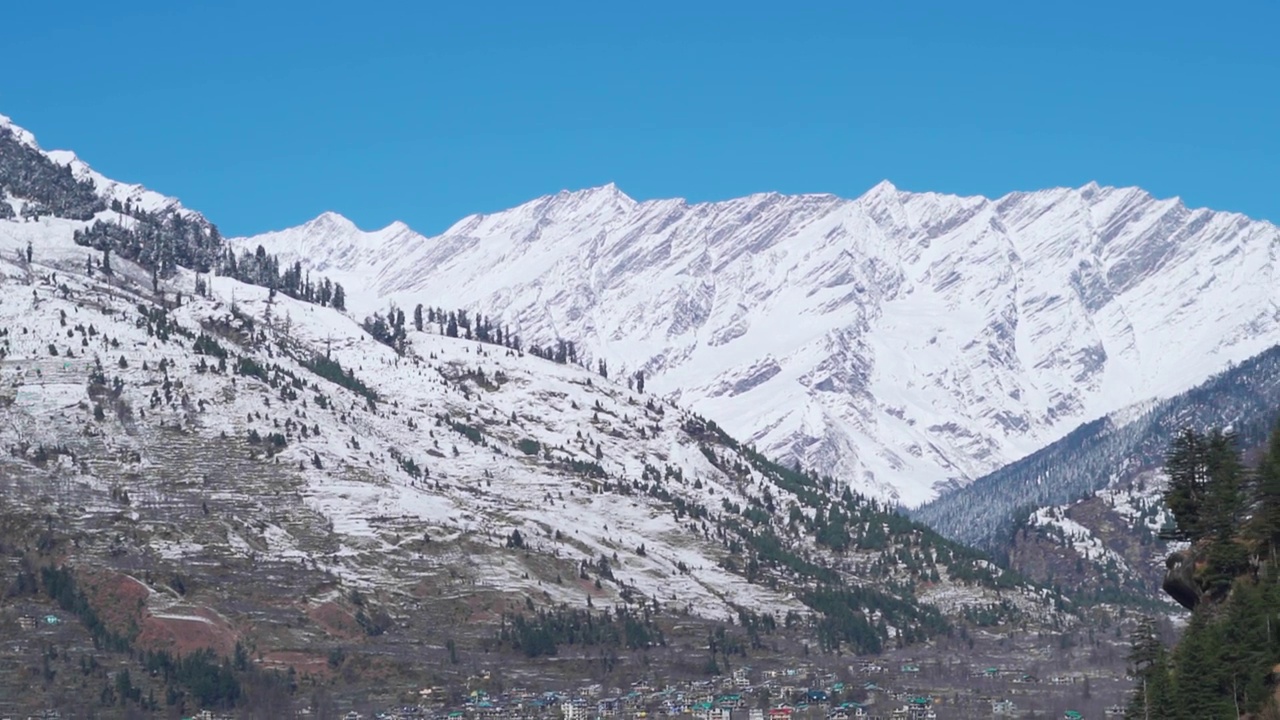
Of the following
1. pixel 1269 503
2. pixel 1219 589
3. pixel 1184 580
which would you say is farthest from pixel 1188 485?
pixel 1269 503

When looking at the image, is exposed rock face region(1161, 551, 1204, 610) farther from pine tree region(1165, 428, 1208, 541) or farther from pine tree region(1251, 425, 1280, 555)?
pine tree region(1251, 425, 1280, 555)

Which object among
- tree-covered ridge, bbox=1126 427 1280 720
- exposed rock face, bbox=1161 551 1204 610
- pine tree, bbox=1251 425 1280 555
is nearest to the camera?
tree-covered ridge, bbox=1126 427 1280 720

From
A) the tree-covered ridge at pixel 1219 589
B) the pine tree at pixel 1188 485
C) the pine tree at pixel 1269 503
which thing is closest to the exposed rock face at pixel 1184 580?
the tree-covered ridge at pixel 1219 589

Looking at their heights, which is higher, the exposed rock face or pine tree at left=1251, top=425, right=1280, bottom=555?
pine tree at left=1251, top=425, right=1280, bottom=555

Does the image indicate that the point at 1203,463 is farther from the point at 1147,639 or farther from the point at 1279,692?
the point at 1279,692

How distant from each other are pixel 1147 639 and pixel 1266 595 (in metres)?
25.0

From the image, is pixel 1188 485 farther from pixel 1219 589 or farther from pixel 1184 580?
pixel 1219 589

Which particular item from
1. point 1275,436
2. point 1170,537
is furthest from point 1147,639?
point 1275,436

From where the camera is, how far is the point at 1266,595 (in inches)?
5394

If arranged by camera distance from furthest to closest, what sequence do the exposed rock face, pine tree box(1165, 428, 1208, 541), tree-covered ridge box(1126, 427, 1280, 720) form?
pine tree box(1165, 428, 1208, 541) < the exposed rock face < tree-covered ridge box(1126, 427, 1280, 720)

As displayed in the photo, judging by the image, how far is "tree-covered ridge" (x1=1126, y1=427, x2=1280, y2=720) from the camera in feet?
444

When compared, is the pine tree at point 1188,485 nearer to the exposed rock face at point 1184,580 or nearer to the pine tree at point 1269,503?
the exposed rock face at point 1184,580

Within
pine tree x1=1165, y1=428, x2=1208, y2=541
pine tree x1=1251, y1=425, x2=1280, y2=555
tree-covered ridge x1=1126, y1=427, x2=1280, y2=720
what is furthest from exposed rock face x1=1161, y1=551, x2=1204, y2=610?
pine tree x1=1251, y1=425, x2=1280, y2=555

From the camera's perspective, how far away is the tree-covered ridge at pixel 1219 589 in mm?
135250
